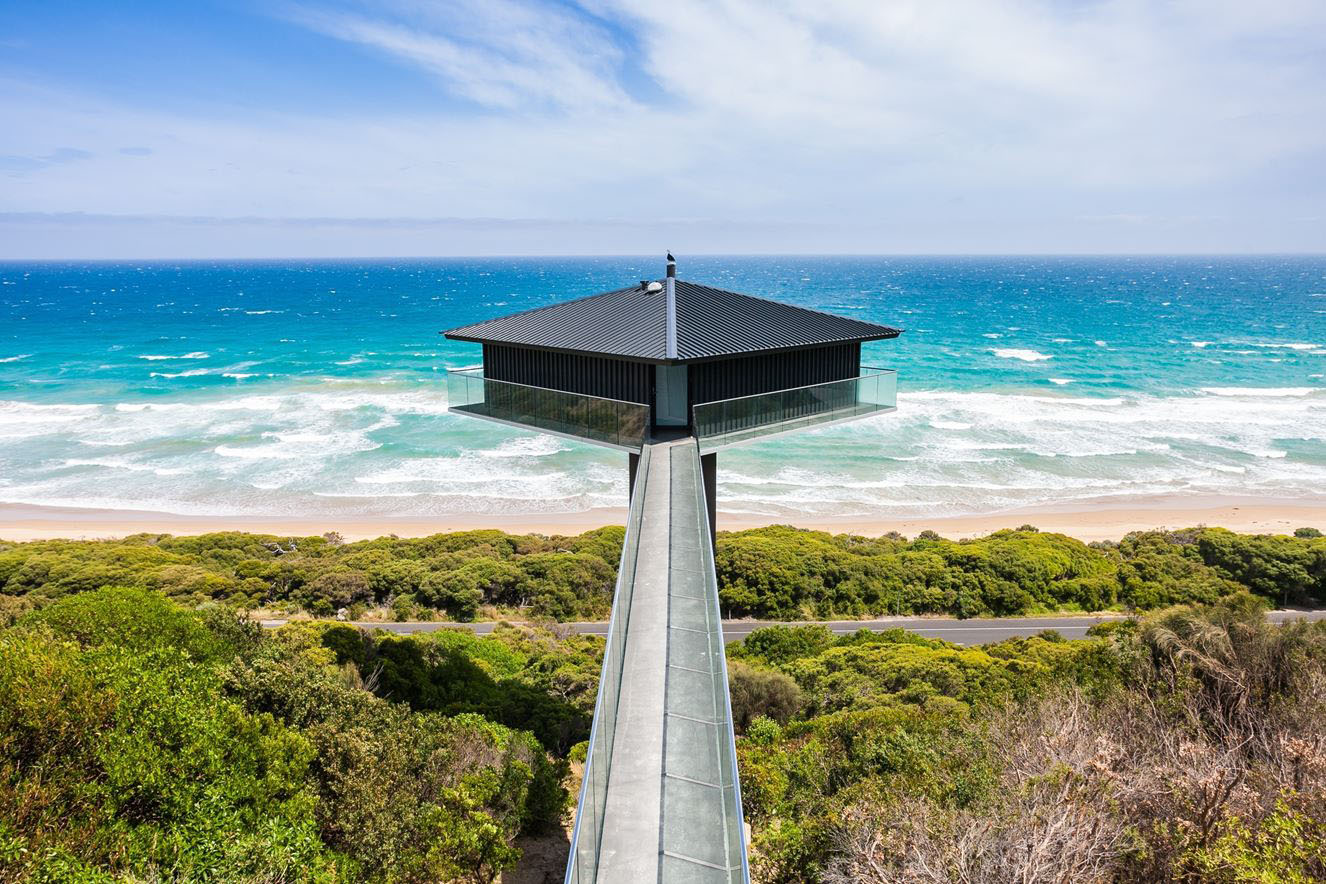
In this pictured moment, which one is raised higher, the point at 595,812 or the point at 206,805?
the point at 595,812

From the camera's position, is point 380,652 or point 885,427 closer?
point 380,652

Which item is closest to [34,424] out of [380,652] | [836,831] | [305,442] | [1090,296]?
[305,442]

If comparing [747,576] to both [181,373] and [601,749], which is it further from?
[181,373]

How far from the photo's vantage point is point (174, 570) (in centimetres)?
2578

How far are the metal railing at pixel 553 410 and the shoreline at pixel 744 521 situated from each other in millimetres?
18963

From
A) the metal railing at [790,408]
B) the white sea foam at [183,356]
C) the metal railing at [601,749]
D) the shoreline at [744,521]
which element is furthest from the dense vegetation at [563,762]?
the white sea foam at [183,356]

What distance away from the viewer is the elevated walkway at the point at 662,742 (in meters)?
6.12

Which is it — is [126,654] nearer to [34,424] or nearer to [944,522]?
[944,522]

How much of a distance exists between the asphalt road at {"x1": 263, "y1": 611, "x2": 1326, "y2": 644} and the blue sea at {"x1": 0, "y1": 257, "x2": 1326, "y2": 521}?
13004 millimetres

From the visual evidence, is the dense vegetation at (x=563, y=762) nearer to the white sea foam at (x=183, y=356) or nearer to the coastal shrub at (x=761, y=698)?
Result: the coastal shrub at (x=761, y=698)

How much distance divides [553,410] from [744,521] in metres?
22.4

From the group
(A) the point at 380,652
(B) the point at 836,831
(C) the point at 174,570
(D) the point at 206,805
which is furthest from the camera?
(C) the point at 174,570

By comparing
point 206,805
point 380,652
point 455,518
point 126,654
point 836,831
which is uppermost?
point 126,654

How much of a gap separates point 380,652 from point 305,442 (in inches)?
1431
